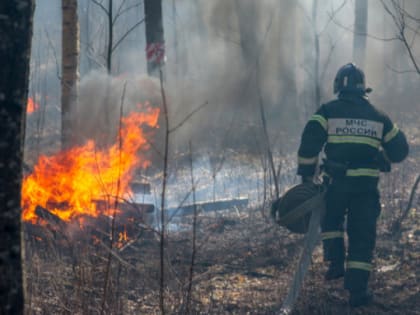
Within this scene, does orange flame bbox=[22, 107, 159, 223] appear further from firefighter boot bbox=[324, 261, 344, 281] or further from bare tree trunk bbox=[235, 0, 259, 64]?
bare tree trunk bbox=[235, 0, 259, 64]

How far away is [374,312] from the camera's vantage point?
223 inches

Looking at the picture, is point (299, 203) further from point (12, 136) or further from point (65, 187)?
point (12, 136)

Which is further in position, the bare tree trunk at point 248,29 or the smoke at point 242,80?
the bare tree trunk at point 248,29

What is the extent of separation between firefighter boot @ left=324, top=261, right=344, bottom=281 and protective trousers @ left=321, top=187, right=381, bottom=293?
0.03 metres

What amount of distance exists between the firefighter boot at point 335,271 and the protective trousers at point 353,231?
0.03 metres

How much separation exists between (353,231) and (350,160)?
0.67m

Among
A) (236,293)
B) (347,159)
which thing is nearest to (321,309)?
(236,293)

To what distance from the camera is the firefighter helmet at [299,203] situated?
20.5 ft

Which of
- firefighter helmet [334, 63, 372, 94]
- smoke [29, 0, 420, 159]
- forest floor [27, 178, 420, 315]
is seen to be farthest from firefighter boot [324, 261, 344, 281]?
smoke [29, 0, 420, 159]

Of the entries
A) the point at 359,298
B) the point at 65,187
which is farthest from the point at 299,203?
the point at 65,187

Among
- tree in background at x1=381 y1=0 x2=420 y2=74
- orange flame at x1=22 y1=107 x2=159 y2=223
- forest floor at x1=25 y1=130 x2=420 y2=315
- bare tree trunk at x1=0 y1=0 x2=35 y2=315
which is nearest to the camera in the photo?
bare tree trunk at x1=0 y1=0 x2=35 y2=315

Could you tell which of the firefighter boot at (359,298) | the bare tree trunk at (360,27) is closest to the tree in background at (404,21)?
the bare tree trunk at (360,27)

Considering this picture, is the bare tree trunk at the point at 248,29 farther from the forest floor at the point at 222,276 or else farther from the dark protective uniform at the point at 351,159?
the dark protective uniform at the point at 351,159

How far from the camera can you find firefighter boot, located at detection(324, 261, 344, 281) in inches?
245
